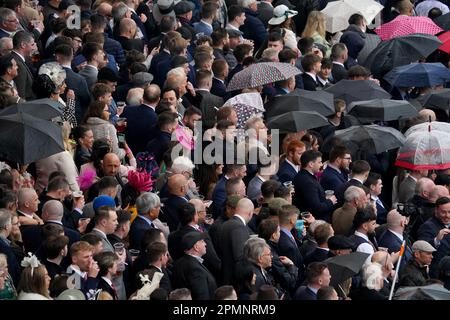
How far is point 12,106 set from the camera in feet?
56.0

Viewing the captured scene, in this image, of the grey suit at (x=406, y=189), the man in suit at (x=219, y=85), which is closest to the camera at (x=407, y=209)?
the grey suit at (x=406, y=189)

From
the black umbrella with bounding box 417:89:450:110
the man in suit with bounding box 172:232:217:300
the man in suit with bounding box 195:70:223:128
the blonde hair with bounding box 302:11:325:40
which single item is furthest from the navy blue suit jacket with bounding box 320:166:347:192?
the blonde hair with bounding box 302:11:325:40

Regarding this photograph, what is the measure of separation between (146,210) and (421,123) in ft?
16.7

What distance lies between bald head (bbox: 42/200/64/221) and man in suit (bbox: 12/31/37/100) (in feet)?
12.4

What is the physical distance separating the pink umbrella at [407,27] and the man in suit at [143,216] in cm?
797

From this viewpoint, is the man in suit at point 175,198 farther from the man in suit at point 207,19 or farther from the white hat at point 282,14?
the white hat at point 282,14

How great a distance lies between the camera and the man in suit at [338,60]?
22.0 meters

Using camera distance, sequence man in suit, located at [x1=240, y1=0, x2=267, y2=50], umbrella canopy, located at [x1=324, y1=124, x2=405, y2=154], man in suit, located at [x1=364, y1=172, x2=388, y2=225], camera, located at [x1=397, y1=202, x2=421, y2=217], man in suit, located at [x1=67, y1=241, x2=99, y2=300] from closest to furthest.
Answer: man in suit, located at [x1=67, y1=241, x2=99, y2=300], camera, located at [x1=397, y1=202, x2=421, y2=217], man in suit, located at [x1=364, y1=172, x2=388, y2=225], umbrella canopy, located at [x1=324, y1=124, x2=405, y2=154], man in suit, located at [x1=240, y1=0, x2=267, y2=50]

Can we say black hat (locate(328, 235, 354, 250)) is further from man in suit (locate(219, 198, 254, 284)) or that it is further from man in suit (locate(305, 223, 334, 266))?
man in suit (locate(219, 198, 254, 284))

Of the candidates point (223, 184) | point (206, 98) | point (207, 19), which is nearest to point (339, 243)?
point (223, 184)

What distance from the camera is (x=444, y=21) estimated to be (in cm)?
2445

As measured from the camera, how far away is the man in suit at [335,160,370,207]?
58.4ft

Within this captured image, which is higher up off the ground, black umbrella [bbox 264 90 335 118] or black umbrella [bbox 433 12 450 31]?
black umbrella [bbox 264 90 335 118]
